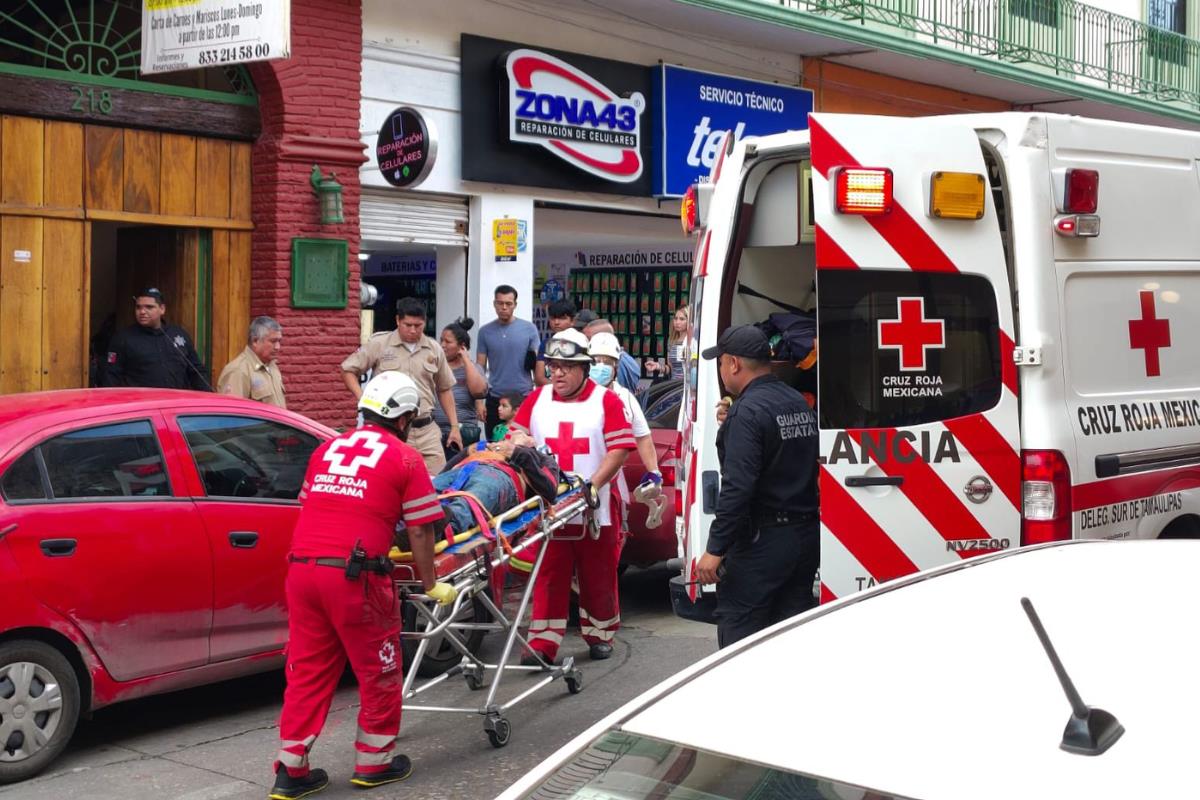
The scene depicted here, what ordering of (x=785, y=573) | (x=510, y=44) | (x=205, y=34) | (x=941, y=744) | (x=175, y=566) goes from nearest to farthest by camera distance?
(x=941, y=744), (x=785, y=573), (x=175, y=566), (x=205, y=34), (x=510, y=44)

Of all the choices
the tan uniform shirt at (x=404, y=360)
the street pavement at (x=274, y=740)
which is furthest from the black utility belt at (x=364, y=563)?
the tan uniform shirt at (x=404, y=360)

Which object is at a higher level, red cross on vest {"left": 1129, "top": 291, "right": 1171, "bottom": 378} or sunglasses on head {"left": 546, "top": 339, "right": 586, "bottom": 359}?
red cross on vest {"left": 1129, "top": 291, "right": 1171, "bottom": 378}

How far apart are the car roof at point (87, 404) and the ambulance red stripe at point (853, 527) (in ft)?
8.95

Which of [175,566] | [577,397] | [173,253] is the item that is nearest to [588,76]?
[173,253]

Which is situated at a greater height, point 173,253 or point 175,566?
point 173,253

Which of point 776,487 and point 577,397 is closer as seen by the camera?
point 776,487

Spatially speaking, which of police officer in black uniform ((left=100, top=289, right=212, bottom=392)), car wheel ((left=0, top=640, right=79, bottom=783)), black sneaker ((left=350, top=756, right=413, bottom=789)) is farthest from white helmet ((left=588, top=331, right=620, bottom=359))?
car wheel ((left=0, top=640, right=79, bottom=783))

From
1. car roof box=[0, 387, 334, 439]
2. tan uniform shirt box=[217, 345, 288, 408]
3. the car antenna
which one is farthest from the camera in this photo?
tan uniform shirt box=[217, 345, 288, 408]

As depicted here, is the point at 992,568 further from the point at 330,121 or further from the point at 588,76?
the point at 588,76

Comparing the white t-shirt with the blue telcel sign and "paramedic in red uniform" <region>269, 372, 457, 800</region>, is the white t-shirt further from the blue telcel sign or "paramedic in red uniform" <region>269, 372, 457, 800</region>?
the blue telcel sign

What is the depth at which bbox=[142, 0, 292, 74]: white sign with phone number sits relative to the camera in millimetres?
10461

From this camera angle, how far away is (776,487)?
6035 millimetres

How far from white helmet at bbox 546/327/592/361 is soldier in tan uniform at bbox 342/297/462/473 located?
3246 mm

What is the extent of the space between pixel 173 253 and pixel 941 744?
11.4 m
